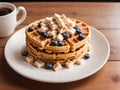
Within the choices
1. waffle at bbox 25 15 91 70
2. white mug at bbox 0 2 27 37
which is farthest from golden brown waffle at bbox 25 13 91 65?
white mug at bbox 0 2 27 37

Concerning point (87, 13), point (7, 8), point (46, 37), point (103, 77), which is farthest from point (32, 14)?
point (103, 77)

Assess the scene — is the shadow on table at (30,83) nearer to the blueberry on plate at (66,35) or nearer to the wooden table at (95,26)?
the wooden table at (95,26)

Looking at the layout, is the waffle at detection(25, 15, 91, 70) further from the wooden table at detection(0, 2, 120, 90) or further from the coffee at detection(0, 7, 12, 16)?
the coffee at detection(0, 7, 12, 16)

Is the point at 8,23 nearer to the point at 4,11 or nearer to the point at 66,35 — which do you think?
the point at 4,11

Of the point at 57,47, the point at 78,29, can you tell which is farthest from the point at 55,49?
the point at 78,29

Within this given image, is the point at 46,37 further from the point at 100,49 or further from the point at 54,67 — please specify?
the point at 100,49

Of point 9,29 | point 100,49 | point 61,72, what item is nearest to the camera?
point 61,72

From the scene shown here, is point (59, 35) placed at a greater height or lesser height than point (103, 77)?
greater
